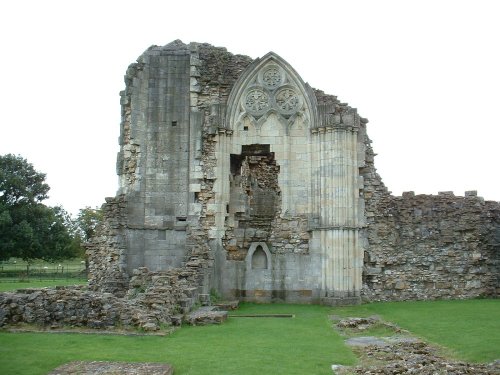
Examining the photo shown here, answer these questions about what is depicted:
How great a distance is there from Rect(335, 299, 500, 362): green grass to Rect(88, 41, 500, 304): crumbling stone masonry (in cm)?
148

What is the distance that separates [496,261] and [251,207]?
8.27 metres

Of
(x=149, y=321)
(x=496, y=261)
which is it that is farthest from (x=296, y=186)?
(x=149, y=321)

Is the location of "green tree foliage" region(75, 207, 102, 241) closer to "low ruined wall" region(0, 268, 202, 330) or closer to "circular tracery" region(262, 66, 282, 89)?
"circular tracery" region(262, 66, 282, 89)

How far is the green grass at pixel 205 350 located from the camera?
8164 mm

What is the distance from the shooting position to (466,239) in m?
18.7

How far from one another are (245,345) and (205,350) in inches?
31.8

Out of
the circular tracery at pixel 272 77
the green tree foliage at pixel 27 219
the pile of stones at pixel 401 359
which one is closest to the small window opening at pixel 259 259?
the circular tracery at pixel 272 77

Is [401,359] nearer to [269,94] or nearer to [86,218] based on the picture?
[269,94]

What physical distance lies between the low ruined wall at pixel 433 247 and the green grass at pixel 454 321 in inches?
35.9

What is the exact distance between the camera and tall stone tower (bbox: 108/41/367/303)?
1769 cm

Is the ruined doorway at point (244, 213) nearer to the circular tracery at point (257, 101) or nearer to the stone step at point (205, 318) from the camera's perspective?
the circular tracery at point (257, 101)

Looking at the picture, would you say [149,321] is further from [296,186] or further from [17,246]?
[17,246]

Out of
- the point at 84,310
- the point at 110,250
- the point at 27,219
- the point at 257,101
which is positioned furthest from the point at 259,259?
the point at 27,219

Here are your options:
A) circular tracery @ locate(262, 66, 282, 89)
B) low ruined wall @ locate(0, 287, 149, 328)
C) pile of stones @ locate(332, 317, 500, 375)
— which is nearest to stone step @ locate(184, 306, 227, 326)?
low ruined wall @ locate(0, 287, 149, 328)
